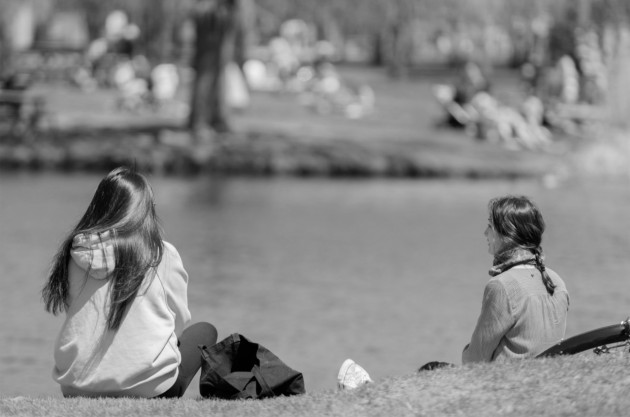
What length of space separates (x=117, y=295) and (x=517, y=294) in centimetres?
168

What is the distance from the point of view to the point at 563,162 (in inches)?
1037

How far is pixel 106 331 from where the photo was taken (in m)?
5.64

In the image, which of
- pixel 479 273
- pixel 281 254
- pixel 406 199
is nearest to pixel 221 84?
pixel 406 199

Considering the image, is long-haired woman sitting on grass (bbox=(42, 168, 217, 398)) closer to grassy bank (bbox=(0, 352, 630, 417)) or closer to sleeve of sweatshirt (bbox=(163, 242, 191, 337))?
sleeve of sweatshirt (bbox=(163, 242, 191, 337))

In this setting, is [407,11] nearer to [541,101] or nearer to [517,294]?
[541,101]

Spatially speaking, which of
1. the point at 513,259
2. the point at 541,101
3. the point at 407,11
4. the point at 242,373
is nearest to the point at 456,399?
the point at 513,259

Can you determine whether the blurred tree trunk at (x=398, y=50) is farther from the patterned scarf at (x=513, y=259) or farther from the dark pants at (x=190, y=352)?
the patterned scarf at (x=513, y=259)

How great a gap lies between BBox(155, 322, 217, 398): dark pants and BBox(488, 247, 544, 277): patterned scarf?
4.58ft

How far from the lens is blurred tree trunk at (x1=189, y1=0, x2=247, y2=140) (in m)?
25.7

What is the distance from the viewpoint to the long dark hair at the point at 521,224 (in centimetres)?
573

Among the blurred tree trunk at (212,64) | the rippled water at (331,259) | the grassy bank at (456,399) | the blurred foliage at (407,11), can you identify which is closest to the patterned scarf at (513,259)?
the grassy bank at (456,399)

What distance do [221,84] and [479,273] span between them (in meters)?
12.4

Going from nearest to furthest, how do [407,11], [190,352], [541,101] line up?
1. [190,352]
2. [407,11]
3. [541,101]

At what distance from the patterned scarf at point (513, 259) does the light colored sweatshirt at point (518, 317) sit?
26 millimetres
